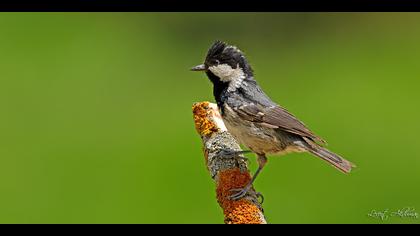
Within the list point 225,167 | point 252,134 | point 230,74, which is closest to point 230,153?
point 225,167

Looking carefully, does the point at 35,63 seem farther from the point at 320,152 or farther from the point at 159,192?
the point at 320,152

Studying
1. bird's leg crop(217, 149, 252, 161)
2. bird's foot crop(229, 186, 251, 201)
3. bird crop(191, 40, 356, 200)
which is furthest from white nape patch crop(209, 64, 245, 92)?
bird's foot crop(229, 186, 251, 201)

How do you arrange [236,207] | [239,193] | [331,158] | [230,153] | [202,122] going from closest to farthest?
[236,207] < [239,193] < [230,153] < [202,122] < [331,158]

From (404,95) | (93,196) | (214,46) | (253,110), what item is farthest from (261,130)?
(404,95)

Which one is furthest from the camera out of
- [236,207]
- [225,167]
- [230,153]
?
[230,153]

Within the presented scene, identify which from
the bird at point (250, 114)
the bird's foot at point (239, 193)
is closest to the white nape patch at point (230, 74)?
the bird at point (250, 114)

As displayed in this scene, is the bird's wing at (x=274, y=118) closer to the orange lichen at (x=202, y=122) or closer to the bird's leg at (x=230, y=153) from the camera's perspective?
the orange lichen at (x=202, y=122)

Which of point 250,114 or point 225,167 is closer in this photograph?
point 225,167

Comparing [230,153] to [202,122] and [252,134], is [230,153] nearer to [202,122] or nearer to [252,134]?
[202,122]
